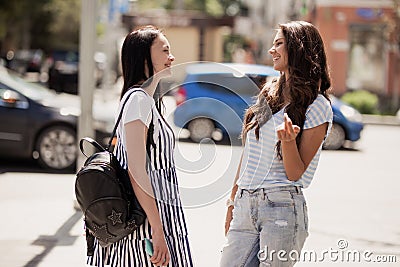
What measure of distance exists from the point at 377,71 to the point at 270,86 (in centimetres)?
3148

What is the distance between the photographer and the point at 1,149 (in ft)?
40.2

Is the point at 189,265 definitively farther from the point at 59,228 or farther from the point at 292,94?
the point at 59,228

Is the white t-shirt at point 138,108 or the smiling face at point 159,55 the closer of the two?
the white t-shirt at point 138,108

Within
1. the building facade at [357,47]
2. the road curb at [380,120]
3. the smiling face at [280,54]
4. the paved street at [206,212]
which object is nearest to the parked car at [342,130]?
the paved street at [206,212]

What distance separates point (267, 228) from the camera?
145 inches

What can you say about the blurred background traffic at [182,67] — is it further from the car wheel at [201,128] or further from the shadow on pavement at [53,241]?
the shadow on pavement at [53,241]

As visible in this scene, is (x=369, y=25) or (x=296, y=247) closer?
(x=296, y=247)

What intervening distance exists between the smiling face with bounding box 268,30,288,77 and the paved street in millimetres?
433

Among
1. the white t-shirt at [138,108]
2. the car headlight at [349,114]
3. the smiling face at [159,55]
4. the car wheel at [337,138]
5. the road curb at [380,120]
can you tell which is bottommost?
the road curb at [380,120]

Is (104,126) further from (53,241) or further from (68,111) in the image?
(53,241)

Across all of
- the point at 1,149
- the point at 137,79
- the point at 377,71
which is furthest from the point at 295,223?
the point at 377,71

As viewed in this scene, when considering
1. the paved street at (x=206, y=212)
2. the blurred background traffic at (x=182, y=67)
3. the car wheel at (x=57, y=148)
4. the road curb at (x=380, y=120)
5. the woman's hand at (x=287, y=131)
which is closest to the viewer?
the woman's hand at (x=287, y=131)

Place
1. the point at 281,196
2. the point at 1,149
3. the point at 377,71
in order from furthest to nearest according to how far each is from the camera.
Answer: the point at 377,71 → the point at 1,149 → the point at 281,196

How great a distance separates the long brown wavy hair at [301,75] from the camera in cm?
371
